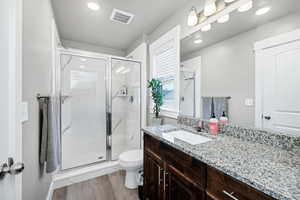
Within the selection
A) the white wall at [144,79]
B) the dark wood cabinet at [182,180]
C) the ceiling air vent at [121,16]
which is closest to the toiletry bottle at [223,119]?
the dark wood cabinet at [182,180]

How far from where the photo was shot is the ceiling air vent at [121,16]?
2029mm

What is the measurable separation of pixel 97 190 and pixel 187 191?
4.80ft

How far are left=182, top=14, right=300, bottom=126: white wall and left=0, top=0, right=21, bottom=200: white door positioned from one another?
63.8 inches

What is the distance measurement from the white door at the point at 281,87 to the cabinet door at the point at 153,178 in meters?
0.98

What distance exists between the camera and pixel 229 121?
4.37ft

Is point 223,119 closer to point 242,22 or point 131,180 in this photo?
point 242,22

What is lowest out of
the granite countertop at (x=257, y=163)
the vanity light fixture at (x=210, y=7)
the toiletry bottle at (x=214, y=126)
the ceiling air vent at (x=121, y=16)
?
the granite countertop at (x=257, y=163)

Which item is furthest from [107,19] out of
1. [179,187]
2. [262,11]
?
[179,187]

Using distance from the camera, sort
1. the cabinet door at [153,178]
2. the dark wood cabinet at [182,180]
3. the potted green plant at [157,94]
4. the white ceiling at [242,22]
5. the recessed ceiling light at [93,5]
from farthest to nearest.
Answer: the potted green plant at [157,94]
the recessed ceiling light at [93,5]
the cabinet door at [153,178]
the white ceiling at [242,22]
the dark wood cabinet at [182,180]

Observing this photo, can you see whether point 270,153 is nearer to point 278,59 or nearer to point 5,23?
point 278,59

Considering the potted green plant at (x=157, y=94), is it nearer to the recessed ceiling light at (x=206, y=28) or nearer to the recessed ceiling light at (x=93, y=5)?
the recessed ceiling light at (x=206, y=28)

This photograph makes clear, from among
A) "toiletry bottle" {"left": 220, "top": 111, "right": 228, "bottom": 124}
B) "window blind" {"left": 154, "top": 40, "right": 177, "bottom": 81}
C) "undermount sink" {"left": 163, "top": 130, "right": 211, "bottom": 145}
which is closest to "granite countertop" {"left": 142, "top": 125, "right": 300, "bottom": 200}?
"undermount sink" {"left": 163, "top": 130, "right": 211, "bottom": 145}

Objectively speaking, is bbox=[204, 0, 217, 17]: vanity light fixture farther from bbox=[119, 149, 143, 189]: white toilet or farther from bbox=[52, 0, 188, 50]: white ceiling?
bbox=[119, 149, 143, 189]: white toilet

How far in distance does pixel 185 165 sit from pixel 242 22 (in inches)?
51.8
